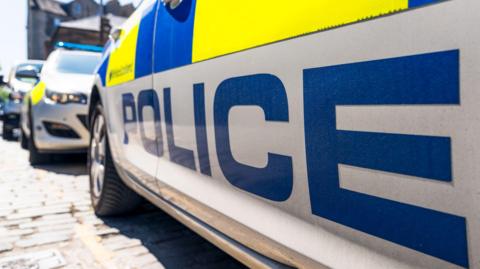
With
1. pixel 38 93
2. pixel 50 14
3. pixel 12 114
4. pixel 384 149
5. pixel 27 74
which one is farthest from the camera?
pixel 50 14

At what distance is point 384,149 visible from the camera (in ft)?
2.41

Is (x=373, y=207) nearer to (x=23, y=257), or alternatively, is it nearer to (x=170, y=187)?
(x=170, y=187)

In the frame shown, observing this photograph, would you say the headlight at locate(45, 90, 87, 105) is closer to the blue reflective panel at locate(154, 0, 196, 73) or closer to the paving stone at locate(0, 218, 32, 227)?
the paving stone at locate(0, 218, 32, 227)

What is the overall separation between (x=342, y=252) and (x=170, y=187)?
0.95 m

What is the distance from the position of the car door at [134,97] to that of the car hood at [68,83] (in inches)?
84.7

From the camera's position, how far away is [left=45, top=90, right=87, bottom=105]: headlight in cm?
438

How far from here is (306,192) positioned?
3.01 ft

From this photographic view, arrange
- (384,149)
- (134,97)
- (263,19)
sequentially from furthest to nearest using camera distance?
(134,97) < (263,19) < (384,149)

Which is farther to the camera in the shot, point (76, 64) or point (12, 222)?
point (76, 64)

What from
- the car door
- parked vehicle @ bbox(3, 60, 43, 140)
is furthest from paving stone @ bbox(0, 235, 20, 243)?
parked vehicle @ bbox(3, 60, 43, 140)

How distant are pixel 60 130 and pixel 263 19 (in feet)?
13.0

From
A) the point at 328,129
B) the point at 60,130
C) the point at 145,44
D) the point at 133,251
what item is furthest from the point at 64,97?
the point at 328,129

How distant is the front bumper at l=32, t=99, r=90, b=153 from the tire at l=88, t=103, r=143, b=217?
1598 millimetres

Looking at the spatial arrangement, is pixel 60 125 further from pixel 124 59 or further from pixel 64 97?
pixel 124 59
